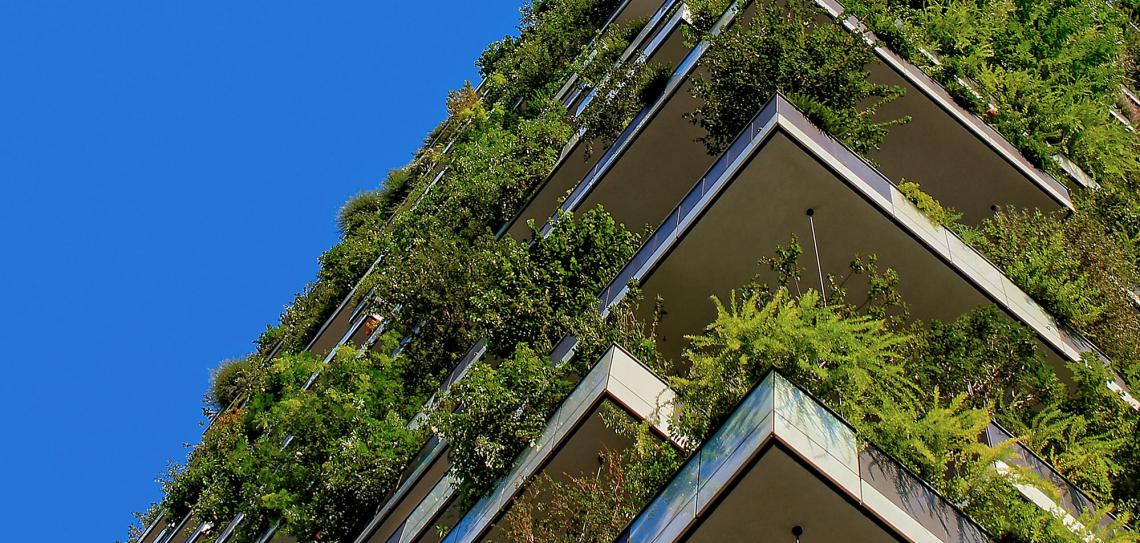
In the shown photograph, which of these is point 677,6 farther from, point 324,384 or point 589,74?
point 324,384

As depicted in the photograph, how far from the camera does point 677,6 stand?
23547 mm

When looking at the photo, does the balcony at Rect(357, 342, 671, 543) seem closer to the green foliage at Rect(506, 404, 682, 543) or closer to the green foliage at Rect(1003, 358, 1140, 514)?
the green foliage at Rect(506, 404, 682, 543)

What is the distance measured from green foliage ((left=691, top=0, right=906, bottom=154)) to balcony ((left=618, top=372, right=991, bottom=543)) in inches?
268

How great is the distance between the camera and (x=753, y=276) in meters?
15.6

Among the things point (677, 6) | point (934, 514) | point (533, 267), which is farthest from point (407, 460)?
point (677, 6)

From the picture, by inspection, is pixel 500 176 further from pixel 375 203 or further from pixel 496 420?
pixel 375 203

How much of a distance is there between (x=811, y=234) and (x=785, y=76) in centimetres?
289

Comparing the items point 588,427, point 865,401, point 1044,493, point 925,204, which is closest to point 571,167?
point 925,204

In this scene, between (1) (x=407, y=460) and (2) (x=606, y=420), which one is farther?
(1) (x=407, y=460)

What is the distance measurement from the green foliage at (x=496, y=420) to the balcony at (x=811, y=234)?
2.04 metres

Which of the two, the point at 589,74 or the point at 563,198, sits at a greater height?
the point at 589,74

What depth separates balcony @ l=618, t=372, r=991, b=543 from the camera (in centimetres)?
1000

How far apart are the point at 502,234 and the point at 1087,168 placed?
418 inches

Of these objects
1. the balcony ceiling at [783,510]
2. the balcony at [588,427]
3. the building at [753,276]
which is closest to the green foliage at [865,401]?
the building at [753,276]
